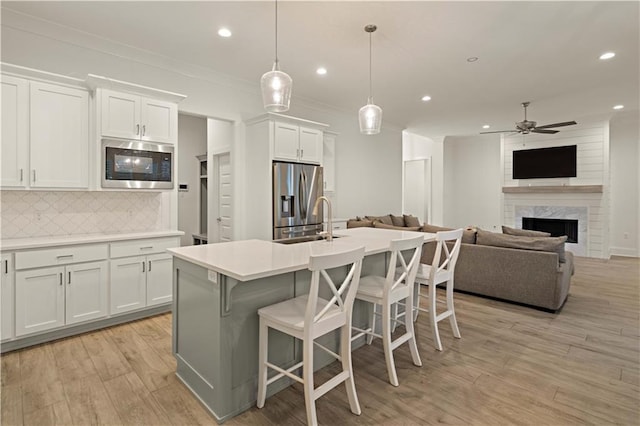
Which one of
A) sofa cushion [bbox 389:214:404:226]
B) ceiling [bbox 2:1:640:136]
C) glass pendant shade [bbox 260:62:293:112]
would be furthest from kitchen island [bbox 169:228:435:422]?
sofa cushion [bbox 389:214:404:226]

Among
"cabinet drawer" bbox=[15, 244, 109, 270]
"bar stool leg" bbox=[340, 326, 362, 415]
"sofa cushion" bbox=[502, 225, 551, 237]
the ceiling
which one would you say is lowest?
"bar stool leg" bbox=[340, 326, 362, 415]

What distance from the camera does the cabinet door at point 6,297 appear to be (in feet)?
8.62

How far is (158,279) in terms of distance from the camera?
11.4 ft

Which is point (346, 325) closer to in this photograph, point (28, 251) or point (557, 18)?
point (28, 251)

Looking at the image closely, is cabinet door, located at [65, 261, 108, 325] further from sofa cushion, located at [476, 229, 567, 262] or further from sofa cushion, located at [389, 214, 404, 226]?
sofa cushion, located at [389, 214, 404, 226]

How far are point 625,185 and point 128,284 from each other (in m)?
9.25

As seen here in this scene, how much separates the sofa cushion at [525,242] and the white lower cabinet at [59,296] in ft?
14.2

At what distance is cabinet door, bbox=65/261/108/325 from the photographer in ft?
9.65

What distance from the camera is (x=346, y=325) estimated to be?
6.55 ft

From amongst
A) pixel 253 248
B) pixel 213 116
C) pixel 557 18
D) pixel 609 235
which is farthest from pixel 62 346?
pixel 609 235

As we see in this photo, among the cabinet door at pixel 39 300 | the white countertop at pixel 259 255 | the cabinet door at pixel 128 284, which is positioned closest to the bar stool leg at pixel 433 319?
the white countertop at pixel 259 255

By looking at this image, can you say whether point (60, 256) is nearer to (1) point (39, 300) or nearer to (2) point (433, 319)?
(1) point (39, 300)

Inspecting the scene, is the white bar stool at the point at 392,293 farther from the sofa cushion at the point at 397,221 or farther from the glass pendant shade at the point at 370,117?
the sofa cushion at the point at 397,221

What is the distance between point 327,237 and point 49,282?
2.42 metres
